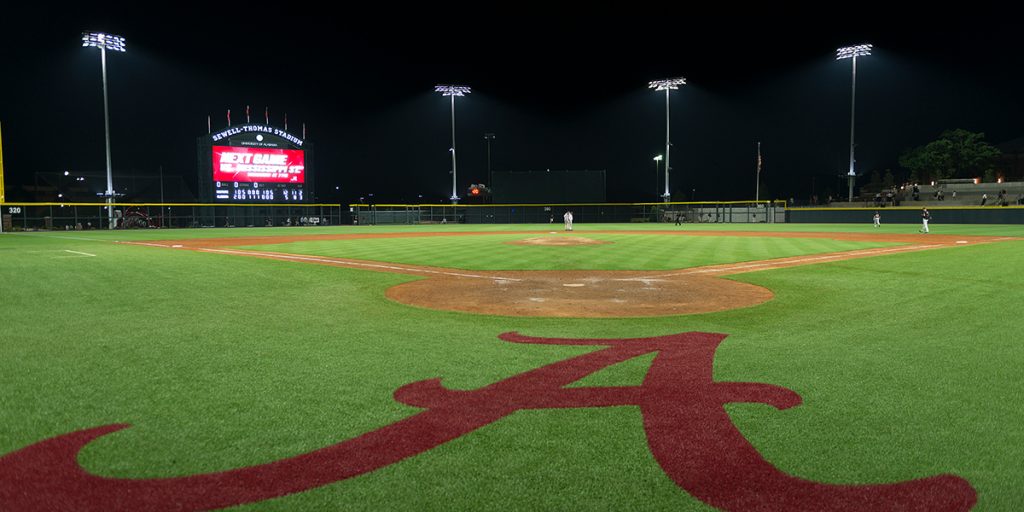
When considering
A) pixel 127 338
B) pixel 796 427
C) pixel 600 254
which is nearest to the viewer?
pixel 796 427

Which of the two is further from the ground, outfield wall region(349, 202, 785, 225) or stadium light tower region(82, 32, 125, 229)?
stadium light tower region(82, 32, 125, 229)

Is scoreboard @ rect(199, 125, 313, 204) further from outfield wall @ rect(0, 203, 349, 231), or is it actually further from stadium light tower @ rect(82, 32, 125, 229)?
stadium light tower @ rect(82, 32, 125, 229)

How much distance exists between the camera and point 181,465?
2.61 meters

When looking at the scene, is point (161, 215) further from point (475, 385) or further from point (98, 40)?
point (475, 385)

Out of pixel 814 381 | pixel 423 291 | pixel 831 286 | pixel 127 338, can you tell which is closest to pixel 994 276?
pixel 831 286

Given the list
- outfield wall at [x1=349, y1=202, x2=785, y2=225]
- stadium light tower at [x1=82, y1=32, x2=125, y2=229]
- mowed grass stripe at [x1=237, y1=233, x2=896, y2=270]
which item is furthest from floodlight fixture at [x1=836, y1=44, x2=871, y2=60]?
stadium light tower at [x1=82, y1=32, x2=125, y2=229]

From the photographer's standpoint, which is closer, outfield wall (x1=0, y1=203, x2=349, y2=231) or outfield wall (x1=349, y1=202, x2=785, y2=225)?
outfield wall (x1=0, y1=203, x2=349, y2=231)

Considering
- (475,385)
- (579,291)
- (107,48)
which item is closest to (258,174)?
(107,48)

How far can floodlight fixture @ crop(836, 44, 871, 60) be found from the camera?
48.7 m

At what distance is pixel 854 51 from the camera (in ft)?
161

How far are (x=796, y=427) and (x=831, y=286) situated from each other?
7.29 m

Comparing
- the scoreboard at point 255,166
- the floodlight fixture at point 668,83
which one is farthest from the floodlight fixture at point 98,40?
the floodlight fixture at point 668,83

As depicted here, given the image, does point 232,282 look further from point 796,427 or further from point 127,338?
point 796,427

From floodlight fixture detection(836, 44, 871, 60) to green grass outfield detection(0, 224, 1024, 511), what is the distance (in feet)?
159
